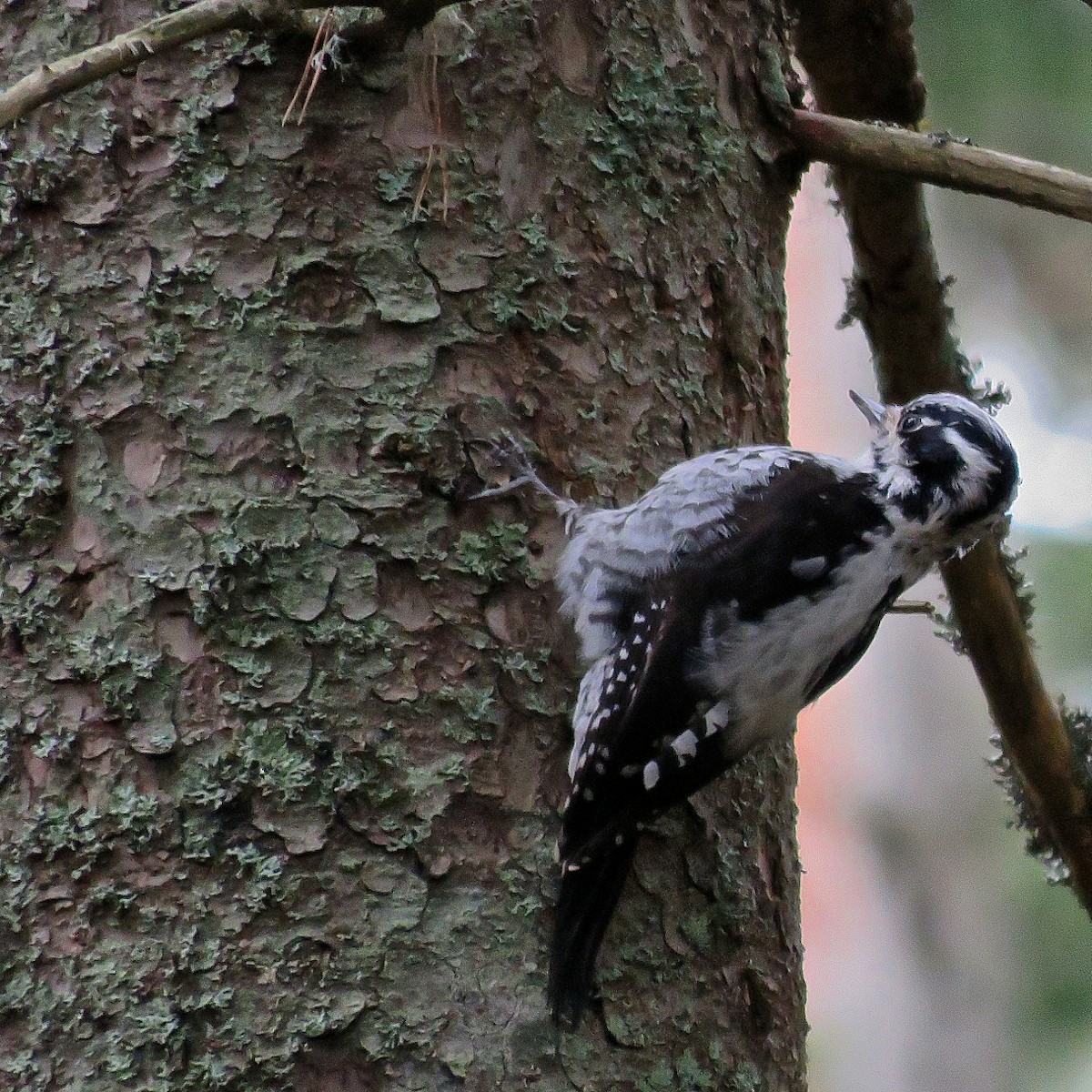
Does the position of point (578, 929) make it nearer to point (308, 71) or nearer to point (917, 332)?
point (308, 71)

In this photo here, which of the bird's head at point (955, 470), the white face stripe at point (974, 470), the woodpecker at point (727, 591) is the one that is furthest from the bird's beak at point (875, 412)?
the white face stripe at point (974, 470)

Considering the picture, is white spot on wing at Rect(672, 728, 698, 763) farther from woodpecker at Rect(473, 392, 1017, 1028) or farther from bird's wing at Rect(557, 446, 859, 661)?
bird's wing at Rect(557, 446, 859, 661)

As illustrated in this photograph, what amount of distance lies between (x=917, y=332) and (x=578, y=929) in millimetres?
1446

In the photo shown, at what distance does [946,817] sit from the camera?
7.00 metres

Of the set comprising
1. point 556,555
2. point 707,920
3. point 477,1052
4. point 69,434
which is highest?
point 69,434

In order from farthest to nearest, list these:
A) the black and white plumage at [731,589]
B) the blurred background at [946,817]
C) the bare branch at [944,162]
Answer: the blurred background at [946,817] → the black and white plumage at [731,589] → the bare branch at [944,162]

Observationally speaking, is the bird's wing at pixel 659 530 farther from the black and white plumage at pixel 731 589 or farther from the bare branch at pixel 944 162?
the bare branch at pixel 944 162

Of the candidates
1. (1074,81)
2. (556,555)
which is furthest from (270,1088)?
(1074,81)

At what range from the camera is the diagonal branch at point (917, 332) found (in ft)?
8.48

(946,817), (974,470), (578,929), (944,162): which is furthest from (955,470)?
(946,817)

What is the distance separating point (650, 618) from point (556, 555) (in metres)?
0.40

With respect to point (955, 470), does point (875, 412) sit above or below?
above

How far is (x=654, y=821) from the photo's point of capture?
2182 millimetres

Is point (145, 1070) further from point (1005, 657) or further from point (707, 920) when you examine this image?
point (1005, 657)
